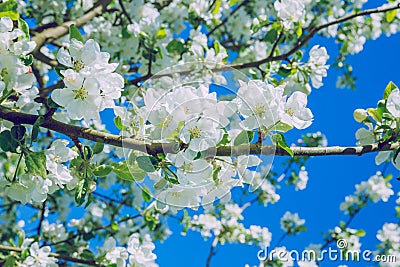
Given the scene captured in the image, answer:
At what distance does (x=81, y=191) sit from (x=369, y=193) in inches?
133

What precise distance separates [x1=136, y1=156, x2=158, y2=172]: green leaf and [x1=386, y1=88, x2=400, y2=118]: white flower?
0.66 meters

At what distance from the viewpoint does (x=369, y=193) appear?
13.8ft

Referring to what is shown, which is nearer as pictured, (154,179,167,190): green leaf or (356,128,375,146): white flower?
(154,179,167,190): green leaf

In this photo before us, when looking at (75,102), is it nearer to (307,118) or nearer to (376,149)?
(307,118)

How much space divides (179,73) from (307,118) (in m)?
0.71

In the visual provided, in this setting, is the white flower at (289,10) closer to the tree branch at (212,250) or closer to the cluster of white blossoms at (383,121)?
the cluster of white blossoms at (383,121)

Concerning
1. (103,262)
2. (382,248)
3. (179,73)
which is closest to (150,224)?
(103,262)

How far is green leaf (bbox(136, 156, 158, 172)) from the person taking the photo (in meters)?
1.18

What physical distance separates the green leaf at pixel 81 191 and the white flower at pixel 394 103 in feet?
2.81

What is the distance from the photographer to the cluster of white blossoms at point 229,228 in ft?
11.9

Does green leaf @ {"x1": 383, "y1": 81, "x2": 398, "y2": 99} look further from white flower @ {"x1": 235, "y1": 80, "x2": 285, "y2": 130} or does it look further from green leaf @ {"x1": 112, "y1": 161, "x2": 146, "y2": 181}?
green leaf @ {"x1": 112, "y1": 161, "x2": 146, "y2": 181}

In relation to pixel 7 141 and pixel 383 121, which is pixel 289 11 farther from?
pixel 7 141

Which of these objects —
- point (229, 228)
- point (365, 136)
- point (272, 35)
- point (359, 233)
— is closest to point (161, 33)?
point (272, 35)

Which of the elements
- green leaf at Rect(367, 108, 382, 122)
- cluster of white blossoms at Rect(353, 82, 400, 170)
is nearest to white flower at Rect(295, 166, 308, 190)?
cluster of white blossoms at Rect(353, 82, 400, 170)
